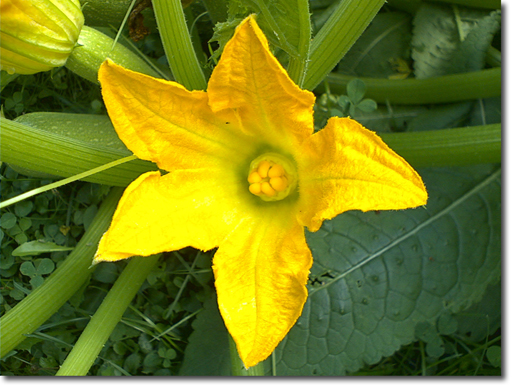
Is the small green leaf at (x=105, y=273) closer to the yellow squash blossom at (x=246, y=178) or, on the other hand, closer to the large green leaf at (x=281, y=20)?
the yellow squash blossom at (x=246, y=178)

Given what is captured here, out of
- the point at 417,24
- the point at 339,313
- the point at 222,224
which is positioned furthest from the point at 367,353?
the point at 417,24

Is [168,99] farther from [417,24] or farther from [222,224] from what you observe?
[417,24]

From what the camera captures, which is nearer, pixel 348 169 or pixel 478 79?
pixel 348 169

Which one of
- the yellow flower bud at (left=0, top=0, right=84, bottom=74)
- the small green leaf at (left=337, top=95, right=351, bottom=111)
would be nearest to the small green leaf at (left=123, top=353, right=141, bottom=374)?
the yellow flower bud at (left=0, top=0, right=84, bottom=74)

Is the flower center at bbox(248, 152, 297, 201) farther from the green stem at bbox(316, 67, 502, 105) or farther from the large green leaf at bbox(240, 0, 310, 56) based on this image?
the green stem at bbox(316, 67, 502, 105)

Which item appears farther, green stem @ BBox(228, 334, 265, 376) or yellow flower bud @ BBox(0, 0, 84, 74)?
green stem @ BBox(228, 334, 265, 376)

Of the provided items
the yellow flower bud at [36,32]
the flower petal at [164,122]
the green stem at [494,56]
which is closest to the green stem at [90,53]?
the yellow flower bud at [36,32]

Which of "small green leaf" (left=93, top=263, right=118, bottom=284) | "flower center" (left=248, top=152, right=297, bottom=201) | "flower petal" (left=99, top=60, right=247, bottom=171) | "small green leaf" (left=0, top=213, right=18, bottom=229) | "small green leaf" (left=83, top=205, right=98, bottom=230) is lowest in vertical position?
"small green leaf" (left=93, top=263, right=118, bottom=284)
